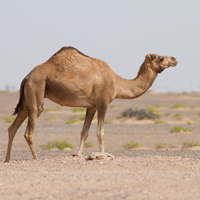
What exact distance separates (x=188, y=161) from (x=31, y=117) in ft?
12.7

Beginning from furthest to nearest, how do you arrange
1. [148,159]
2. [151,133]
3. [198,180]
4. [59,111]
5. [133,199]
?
[59,111]
[151,133]
[148,159]
[198,180]
[133,199]

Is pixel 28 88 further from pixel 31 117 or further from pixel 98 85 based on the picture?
pixel 98 85

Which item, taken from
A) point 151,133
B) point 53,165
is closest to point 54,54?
point 53,165

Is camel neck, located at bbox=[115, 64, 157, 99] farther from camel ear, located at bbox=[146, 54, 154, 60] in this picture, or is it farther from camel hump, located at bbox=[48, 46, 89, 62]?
camel hump, located at bbox=[48, 46, 89, 62]

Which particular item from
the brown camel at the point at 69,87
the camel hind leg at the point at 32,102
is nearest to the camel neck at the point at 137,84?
the brown camel at the point at 69,87

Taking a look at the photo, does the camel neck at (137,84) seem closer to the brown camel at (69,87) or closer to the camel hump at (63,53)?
the brown camel at (69,87)

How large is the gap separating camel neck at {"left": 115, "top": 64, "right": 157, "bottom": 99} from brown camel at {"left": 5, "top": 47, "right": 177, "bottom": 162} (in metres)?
0.03

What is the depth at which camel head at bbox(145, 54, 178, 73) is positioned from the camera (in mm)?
12039

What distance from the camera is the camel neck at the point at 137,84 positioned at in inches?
467

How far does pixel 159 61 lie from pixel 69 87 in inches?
107

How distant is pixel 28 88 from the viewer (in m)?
10.8

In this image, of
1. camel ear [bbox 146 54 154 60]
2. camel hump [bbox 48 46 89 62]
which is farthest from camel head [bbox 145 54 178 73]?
camel hump [bbox 48 46 89 62]

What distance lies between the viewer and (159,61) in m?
12.1

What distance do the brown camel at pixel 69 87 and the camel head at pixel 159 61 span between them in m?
0.98
